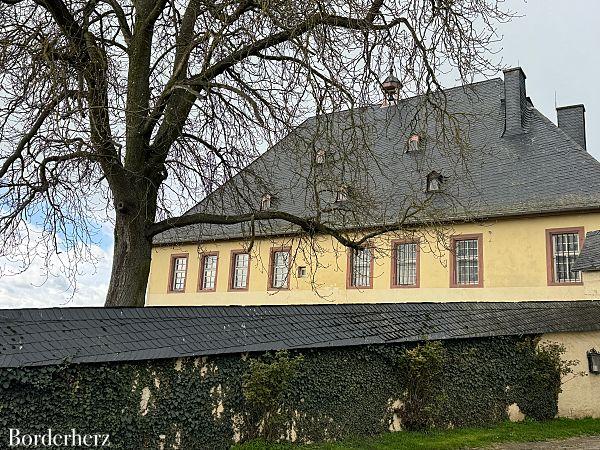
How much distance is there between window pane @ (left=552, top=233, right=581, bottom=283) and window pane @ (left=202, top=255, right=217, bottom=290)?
11697 millimetres

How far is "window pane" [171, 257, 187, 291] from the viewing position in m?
22.9

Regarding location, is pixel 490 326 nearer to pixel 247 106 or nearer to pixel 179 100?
pixel 247 106

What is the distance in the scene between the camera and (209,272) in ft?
72.6

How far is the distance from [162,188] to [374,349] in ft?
14.8


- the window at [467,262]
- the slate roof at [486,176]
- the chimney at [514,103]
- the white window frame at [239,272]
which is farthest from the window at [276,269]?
the chimney at [514,103]

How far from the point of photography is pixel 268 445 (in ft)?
20.6

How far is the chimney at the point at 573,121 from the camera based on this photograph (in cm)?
1773

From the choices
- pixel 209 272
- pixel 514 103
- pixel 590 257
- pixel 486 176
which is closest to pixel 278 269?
pixel 209 272

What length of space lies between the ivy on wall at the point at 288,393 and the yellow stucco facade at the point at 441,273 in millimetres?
3403

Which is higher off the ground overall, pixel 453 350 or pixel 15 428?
pixel 453 350

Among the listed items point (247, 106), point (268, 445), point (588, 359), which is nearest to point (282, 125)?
point (247, 106)

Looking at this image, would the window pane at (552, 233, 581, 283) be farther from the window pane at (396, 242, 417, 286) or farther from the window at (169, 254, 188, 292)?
the window at (169, 254, 188, 292)

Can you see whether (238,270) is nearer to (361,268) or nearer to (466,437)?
(361,268)

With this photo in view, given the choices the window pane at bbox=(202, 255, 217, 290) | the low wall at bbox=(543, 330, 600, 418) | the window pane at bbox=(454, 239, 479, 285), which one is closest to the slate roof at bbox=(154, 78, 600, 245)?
the window pane at bbox=(454, 239, 479, 285)
